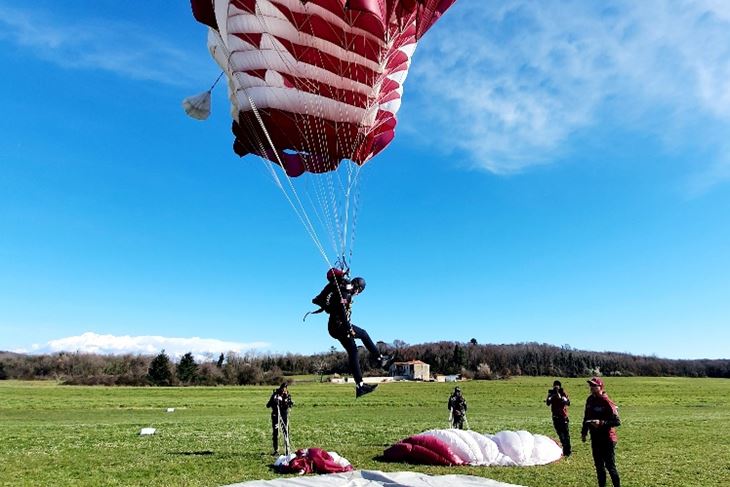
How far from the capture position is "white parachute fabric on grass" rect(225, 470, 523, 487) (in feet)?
24.3

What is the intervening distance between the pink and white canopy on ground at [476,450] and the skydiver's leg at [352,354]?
2223 millimetres

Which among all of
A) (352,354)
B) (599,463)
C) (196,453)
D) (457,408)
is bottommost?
(196,453)

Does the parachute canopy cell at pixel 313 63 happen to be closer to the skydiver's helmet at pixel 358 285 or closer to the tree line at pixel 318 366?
the skydiver's helmet at pixel 358 285

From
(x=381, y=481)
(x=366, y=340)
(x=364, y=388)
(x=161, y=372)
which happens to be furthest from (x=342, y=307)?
(x=161, y=372)

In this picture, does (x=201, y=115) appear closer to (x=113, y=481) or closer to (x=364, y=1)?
(x=364, y=1)

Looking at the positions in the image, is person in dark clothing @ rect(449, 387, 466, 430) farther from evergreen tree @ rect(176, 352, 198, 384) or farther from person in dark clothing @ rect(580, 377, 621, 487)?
evergreen tree @ rect(176, 352, 198, 384)

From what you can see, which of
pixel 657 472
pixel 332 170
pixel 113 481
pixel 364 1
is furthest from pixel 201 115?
pixel 657 472

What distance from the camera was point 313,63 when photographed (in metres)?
9.67

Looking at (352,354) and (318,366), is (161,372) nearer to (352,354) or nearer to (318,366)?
(318,366)

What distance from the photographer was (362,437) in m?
14.7

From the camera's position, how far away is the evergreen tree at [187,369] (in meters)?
67.9

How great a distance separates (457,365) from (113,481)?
293ft

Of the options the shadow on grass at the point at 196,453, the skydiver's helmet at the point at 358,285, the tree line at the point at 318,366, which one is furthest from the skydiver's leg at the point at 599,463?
the tree line at the point at 318,366

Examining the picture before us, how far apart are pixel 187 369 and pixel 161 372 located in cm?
339
